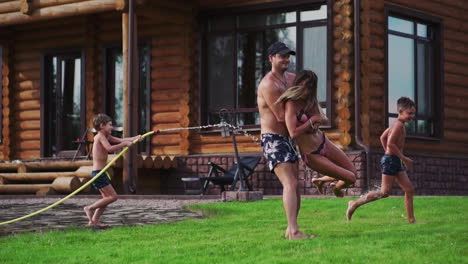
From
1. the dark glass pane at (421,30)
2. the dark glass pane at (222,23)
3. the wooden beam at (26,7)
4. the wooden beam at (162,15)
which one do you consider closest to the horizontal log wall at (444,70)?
the dark glass pane at (421,30)

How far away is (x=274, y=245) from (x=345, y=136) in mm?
9223

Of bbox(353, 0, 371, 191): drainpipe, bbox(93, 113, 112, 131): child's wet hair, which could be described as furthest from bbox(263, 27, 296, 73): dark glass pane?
bbox(93, 113, 112, 131): child's wet hair

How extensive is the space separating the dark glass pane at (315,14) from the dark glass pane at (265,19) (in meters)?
0.21

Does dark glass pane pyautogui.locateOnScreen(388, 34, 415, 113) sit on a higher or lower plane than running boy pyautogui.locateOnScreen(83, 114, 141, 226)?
higher

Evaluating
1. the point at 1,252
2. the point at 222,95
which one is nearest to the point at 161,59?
the point at 222,95

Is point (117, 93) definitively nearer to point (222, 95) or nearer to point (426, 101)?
point (222, 95)

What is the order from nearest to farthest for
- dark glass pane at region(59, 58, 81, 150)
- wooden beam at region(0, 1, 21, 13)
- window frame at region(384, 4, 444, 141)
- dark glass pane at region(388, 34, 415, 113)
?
dark glass pane at region(388, 34, 415, 113), window frame at region(384, 4, 444, 141), wooden beam at region(0, 1, 21, 13), dark glass pane at region(59, 58, 81, 150)

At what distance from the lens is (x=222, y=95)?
19766 millimetres

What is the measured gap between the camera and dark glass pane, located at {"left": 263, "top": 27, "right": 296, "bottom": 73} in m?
18.7

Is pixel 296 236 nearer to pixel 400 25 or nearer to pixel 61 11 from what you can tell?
pixel 400 25

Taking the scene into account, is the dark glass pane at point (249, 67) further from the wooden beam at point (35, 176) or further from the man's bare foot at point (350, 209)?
the man's bare foot at point (350, 209)

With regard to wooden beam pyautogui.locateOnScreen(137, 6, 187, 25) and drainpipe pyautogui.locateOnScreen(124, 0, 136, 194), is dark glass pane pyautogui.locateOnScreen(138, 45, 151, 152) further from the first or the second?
drainpipe pyautogui.locateOnScreen(124, 0, 136, 194)

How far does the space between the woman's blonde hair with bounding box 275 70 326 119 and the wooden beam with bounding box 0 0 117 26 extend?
1001 cm

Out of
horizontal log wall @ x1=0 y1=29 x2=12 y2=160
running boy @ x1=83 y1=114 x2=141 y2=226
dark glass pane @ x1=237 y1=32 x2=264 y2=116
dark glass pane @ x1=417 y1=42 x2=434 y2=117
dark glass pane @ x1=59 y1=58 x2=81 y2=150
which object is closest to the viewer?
running boy @ x1=83 y1=114 x2=141 y2=226
